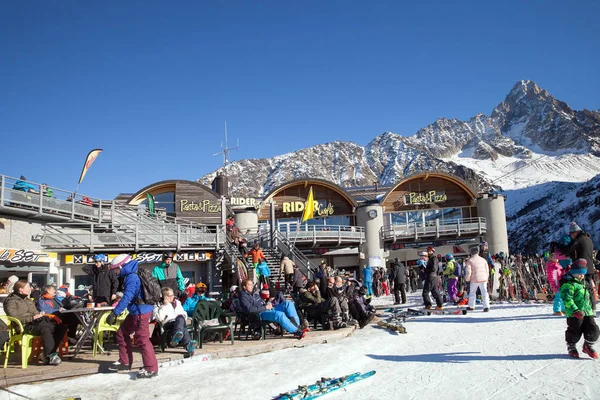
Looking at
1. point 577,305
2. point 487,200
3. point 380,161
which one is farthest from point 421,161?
point 577,305

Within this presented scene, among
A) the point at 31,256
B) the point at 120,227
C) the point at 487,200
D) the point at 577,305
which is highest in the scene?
the point at 487,200

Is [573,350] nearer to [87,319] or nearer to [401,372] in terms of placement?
[401,372]

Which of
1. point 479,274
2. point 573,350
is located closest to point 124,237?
point 479,274

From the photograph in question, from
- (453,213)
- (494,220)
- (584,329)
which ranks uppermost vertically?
(453,213)

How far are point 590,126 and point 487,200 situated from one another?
→ 16923 centimetres

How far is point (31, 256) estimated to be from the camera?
1595cm

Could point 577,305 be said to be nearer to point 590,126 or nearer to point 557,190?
point 557,190

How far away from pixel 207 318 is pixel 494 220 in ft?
91.8

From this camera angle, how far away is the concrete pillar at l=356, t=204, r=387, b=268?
2973 centimetres

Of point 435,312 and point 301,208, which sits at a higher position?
point 301,208

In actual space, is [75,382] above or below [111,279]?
below

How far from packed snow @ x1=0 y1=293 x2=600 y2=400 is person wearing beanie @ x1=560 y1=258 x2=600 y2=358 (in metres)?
0.19

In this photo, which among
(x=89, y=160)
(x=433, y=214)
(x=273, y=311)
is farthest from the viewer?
(x=433, y=214)

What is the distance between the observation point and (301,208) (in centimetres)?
3164
